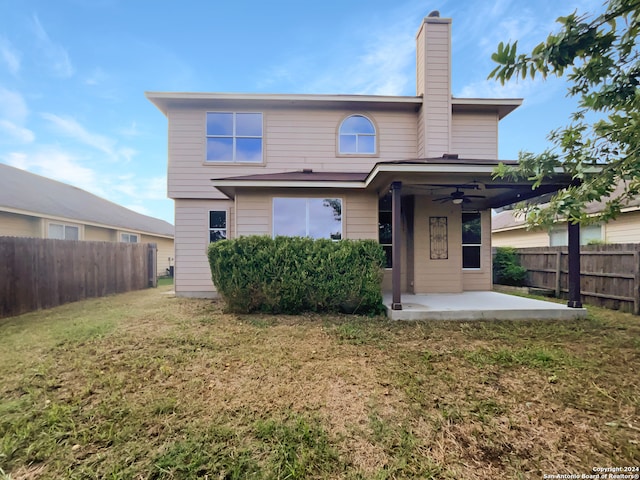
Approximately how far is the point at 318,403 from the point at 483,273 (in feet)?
25.4

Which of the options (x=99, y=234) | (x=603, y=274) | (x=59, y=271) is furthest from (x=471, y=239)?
(x=99, y=234)

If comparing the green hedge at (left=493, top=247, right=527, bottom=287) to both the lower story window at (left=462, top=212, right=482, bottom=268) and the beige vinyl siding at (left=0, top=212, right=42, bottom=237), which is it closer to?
the lower story window at (left=462, top=212, right=482, bottom=268)

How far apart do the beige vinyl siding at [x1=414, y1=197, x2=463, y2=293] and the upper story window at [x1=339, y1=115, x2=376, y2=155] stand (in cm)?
239

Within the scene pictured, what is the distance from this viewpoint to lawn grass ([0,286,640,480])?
1993mm

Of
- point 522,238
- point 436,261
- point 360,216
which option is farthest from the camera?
point 522,238

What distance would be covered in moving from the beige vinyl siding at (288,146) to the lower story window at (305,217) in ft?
5.83

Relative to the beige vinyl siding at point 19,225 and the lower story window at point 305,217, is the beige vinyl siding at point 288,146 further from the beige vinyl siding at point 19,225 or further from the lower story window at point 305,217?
the beige vinyl siding at point 19,225

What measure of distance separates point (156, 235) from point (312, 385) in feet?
56.0

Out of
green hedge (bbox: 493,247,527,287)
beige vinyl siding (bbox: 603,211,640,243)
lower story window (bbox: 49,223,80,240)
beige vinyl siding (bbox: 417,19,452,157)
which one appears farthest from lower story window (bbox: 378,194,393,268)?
lower story window (bbox: 49,223,80,240)

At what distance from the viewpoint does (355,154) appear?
8.84 metres

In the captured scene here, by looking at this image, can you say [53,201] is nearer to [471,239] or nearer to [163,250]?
[163,250]

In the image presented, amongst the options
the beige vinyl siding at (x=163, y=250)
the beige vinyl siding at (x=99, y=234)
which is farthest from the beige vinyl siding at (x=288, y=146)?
the beige vinyl siding at (x=163, y=250)

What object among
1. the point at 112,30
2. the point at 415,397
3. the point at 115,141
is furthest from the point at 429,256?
the point at 115,141

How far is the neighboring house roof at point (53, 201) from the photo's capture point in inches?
403
